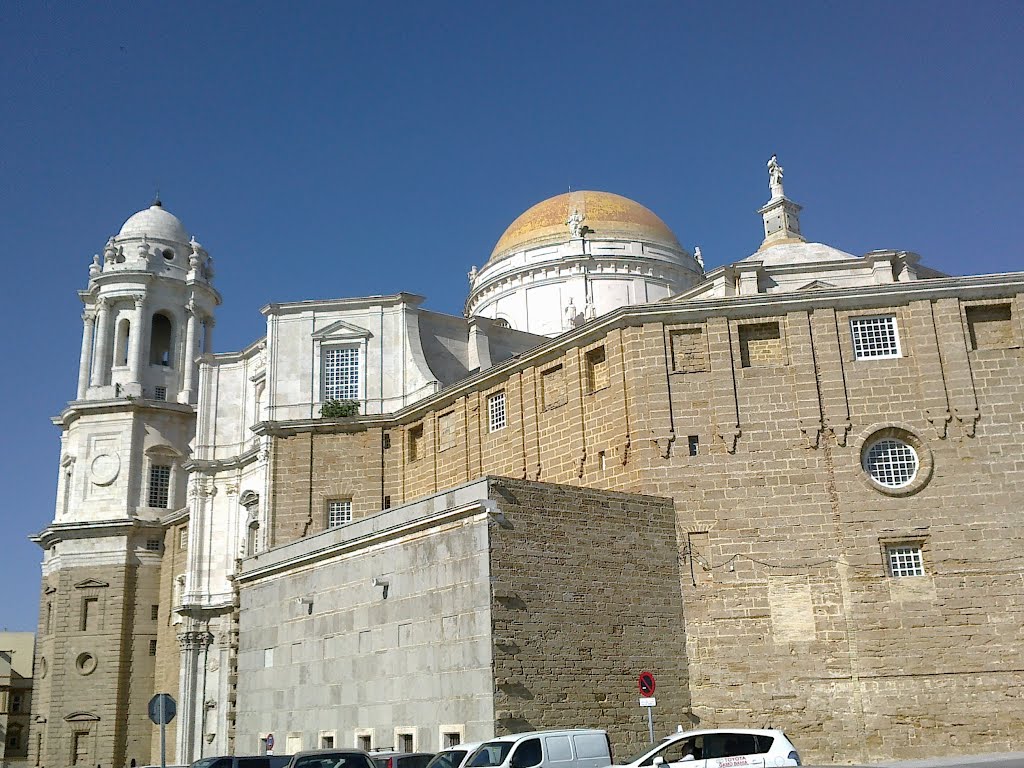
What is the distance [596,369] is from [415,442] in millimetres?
10752

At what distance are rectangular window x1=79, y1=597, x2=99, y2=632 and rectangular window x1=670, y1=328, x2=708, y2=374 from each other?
38.8 metres

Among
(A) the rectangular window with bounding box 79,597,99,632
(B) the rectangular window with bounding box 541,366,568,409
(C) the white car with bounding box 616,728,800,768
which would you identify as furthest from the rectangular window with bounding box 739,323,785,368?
(A) the rectangular window with bounding box 79,597,99,632

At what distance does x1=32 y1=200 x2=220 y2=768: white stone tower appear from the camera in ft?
186

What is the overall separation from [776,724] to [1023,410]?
36.0 feet

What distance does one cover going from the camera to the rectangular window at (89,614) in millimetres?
57850

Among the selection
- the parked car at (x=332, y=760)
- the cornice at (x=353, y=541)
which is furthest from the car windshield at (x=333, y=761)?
the cornice at (x=353, y=541)

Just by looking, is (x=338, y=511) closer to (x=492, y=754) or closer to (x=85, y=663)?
(x=492, y=754)

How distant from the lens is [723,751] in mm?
18688

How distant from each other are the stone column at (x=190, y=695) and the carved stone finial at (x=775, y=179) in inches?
1299

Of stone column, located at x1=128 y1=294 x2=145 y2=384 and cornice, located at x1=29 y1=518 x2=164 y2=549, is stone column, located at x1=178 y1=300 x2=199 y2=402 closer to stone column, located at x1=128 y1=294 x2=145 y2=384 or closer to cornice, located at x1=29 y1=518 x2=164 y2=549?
stone column, located at x1=128 y1=294 x2=145 y2=384

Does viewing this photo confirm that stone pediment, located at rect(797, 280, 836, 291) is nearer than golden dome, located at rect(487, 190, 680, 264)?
Yes

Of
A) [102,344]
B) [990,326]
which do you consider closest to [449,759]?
[990,326]

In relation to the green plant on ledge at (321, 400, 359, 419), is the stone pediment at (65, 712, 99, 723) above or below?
below

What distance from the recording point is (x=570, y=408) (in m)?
34.7
